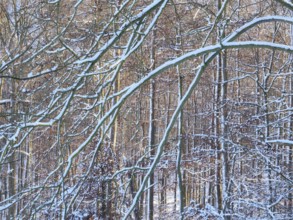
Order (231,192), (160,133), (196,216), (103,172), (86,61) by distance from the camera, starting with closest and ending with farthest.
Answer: (86,61) → (196,216) → (231,192) → (103,172) → (160,133)

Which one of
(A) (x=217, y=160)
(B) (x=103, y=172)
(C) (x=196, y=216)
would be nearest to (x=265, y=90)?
(A) (x=217, y=160)

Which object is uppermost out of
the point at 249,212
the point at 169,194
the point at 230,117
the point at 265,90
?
the point at 265,90

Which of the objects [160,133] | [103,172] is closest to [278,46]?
[103,172]

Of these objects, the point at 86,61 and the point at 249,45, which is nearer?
the point at 249,45

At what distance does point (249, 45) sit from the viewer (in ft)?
8.89

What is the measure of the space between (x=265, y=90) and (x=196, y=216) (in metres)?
3.17

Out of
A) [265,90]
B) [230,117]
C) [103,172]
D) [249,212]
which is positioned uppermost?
[265,90]

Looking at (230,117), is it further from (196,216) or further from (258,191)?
(196,216)

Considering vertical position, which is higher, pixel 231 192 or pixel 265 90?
pixel 265 90

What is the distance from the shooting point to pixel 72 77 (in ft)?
11.4

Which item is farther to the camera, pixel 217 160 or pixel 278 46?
pixel 217 160

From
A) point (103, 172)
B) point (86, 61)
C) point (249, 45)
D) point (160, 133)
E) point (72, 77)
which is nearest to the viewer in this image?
point (249, 45)

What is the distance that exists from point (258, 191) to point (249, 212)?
57 centimetres

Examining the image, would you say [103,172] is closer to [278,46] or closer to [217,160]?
[217,160]
